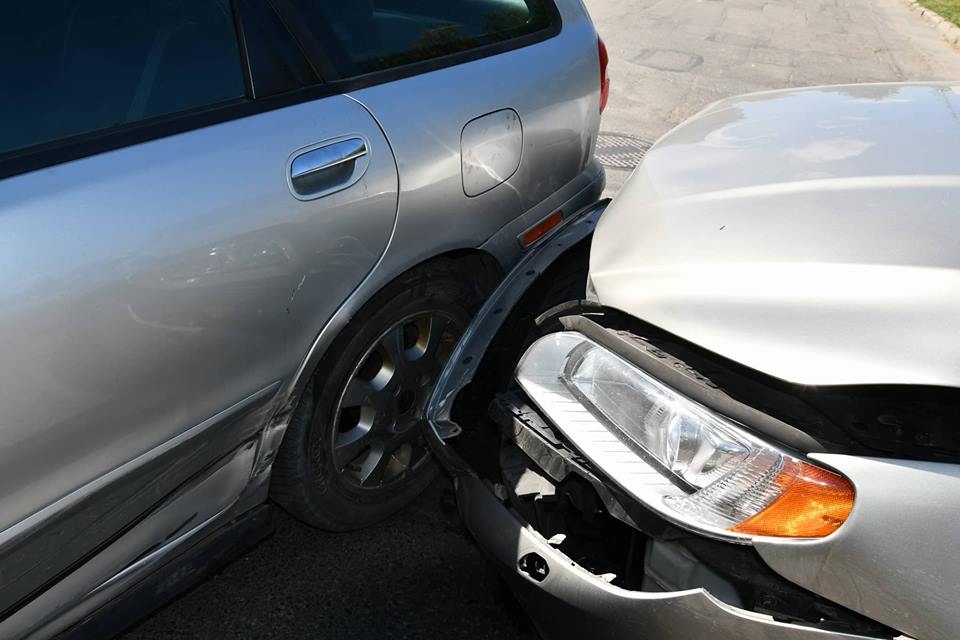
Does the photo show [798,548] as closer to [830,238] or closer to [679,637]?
[679,637]

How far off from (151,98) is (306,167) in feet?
1.14

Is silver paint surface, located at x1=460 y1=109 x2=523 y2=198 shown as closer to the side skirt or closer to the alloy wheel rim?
the alloy wheel rim

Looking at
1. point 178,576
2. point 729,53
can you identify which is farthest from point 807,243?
point 729,53

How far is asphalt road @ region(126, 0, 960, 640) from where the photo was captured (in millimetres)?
2354

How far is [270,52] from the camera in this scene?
6.68ft

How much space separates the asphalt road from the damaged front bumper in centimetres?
25

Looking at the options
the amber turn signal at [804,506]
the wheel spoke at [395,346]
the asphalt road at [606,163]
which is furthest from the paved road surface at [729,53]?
the amber turn signal at [804,506]

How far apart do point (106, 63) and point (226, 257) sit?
1.57ft

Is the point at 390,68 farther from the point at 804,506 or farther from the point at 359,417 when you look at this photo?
the point at 804,506

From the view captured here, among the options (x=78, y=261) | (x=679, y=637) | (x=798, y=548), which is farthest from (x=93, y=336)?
(x=798, y=548)

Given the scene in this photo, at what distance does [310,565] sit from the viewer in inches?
100

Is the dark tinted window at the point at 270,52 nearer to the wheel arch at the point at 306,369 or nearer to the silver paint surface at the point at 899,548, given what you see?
the wheel arch at the point at 306,369

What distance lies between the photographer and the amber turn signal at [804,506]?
1.36 metres

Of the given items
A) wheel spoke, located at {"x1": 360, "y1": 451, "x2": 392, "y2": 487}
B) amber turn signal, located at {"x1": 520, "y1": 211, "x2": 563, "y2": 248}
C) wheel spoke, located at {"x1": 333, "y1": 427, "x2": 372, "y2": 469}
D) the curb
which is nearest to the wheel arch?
wheel spoke, located at {"x1": 333, "y1": 427, "x2": 372, "y2": 469}
